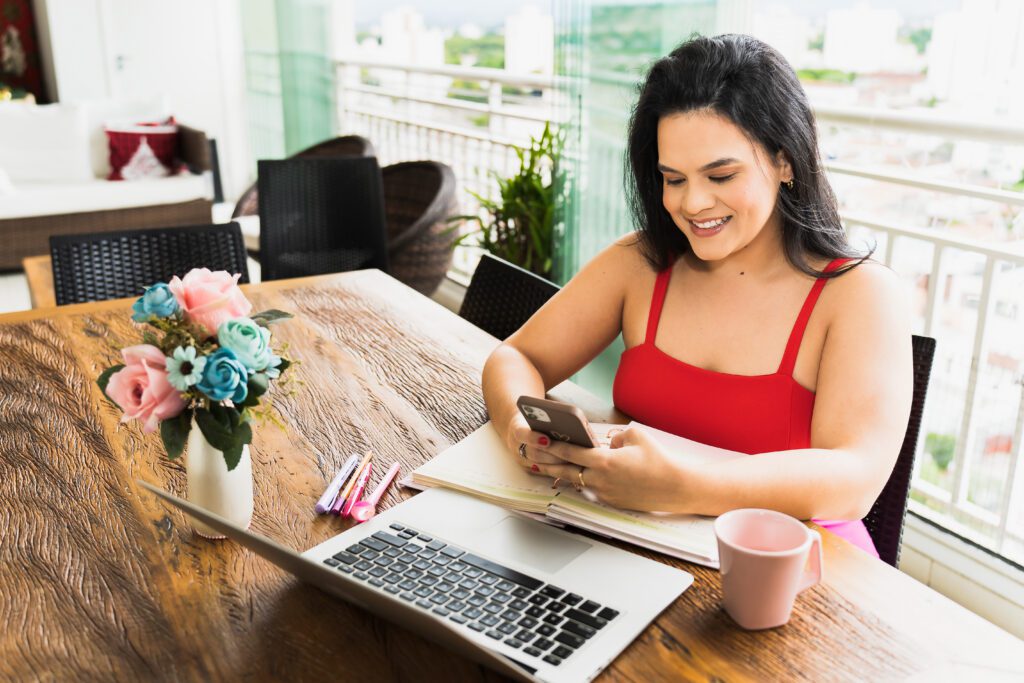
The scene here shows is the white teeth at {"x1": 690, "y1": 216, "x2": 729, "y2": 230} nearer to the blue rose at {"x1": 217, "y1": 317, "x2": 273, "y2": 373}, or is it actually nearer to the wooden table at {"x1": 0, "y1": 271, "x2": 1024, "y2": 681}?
the wooden table at {"x1": 0, "y1": 271, "x2": 1024, "y2": 681}

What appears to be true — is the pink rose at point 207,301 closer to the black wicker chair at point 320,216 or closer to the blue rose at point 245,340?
the blue rose at point 245,340

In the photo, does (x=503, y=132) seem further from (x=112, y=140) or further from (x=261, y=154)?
(x=261, y=154)

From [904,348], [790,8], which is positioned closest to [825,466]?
[904,348]

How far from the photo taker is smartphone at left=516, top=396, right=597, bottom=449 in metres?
0.97

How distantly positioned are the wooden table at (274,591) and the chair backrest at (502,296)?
309mm

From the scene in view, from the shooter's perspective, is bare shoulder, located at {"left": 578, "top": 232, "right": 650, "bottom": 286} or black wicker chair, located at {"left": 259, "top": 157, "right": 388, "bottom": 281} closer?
bare shoulder, located at {"left": 578, "top": 232, "right": 650, "bottom": 286}

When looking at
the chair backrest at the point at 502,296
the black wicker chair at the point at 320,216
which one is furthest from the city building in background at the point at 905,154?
the black wicker chair at the point at 320,216

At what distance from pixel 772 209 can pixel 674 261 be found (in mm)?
195

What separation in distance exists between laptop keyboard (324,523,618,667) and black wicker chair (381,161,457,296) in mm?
2294

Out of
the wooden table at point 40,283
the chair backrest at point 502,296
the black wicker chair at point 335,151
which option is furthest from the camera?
the black wicker chair at point 335,151

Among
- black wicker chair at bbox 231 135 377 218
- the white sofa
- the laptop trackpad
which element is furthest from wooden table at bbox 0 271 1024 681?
the white sofa

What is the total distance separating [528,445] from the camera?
3.56 feet

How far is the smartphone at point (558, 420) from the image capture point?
3.19ft

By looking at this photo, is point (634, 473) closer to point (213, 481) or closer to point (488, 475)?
point (488, 475)
